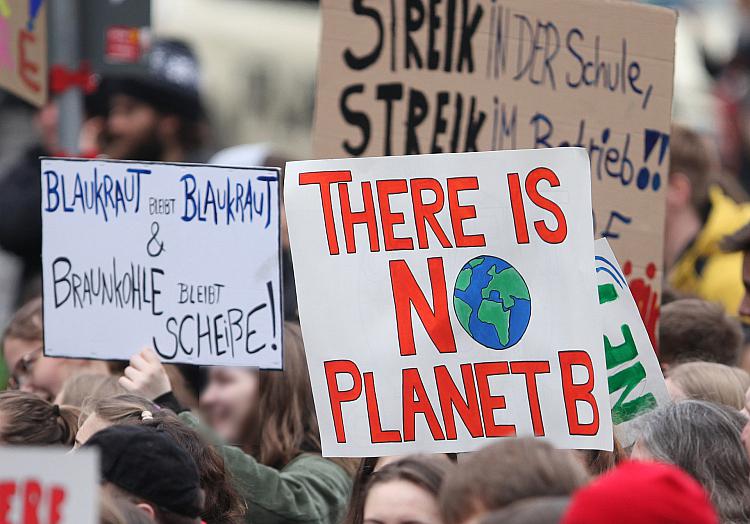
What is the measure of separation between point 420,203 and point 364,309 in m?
0.32

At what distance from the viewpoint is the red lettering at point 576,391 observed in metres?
3.84

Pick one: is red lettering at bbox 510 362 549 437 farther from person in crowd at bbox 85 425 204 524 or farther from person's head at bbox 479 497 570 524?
person's head at bbox 479 497 570 524

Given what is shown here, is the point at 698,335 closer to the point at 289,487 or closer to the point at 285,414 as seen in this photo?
the point at 285,414

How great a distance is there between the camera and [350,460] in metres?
4.96

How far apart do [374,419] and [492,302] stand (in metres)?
0.42

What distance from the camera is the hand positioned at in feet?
→ 14.3

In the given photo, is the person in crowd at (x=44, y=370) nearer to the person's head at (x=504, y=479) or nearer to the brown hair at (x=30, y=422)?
the brown hair at (x=30, y=422)

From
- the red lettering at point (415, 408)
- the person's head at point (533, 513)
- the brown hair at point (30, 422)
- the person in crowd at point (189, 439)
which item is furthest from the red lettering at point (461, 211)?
the person's head at point (533, 513)

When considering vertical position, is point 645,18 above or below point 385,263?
above

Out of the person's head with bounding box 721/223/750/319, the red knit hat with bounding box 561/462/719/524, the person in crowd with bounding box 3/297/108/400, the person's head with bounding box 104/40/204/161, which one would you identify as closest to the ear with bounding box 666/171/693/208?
the person's head with bounding box 721/223/750/319

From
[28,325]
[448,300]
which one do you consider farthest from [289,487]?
[28,325]

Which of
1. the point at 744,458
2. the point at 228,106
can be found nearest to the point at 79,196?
the point at 744,458

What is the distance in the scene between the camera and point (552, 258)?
3.95 m

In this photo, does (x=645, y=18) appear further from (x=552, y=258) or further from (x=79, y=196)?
(x=79, y=196)
